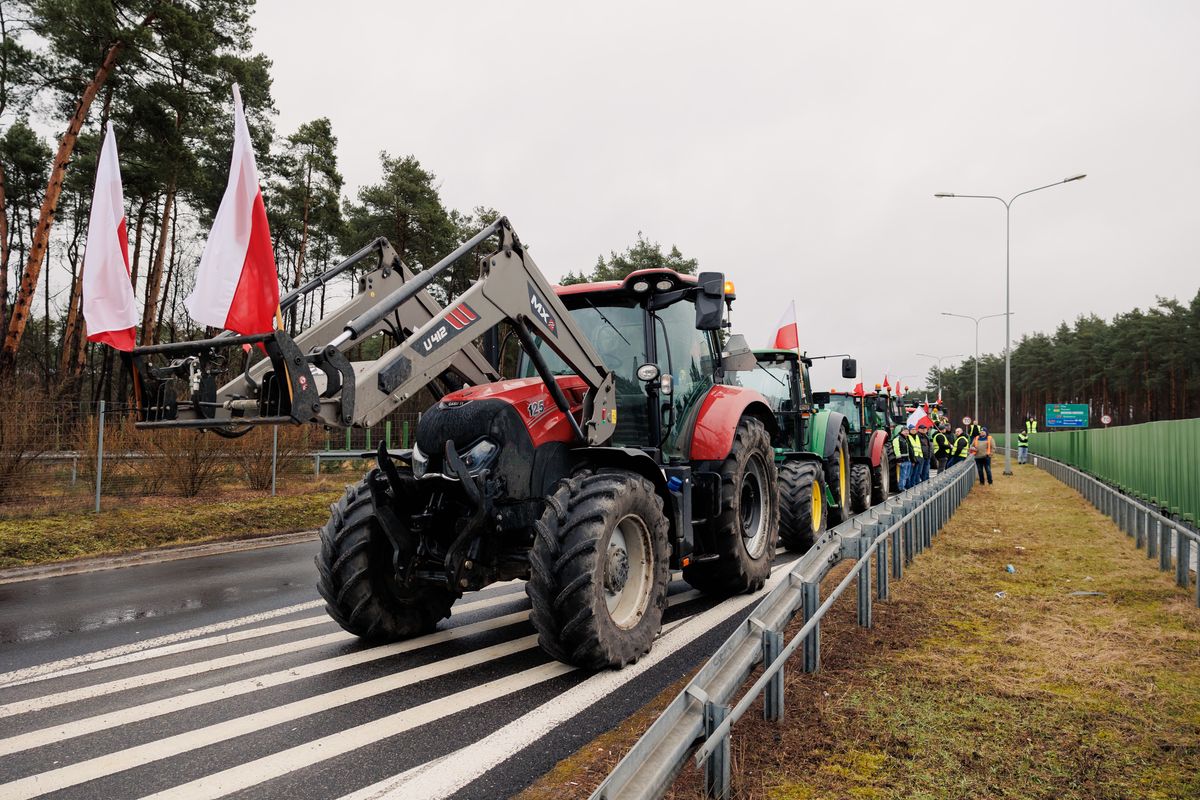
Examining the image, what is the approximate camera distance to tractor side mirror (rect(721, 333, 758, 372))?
7383mm

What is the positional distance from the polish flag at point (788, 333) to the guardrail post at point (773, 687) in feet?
27.3

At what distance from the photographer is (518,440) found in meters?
5.06

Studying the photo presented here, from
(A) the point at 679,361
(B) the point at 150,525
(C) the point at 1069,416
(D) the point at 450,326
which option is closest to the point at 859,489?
(A) the point at 679,361

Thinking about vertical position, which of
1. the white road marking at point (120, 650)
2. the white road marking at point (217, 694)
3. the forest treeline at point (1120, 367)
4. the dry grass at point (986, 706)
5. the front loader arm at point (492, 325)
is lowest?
the white road marking at point (120, 650)

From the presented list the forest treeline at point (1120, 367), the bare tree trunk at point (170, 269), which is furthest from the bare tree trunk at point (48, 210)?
the forest treeline at point (1120, 367)

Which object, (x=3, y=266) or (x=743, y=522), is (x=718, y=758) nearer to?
(x=743, y=522)

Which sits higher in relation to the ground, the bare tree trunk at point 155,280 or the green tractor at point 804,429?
the bare tree trunk at point 155,280

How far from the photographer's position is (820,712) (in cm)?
392

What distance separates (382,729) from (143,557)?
7.37 metres

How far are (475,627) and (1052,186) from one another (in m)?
25.7

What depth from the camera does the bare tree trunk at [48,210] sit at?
17672 millimetres

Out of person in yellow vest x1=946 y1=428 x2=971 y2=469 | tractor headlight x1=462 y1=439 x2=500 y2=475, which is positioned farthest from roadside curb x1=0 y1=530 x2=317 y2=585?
person in yellow vest x1=946 y1=428 x2=971 y2=469

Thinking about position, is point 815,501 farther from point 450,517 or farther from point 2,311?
point 2,311

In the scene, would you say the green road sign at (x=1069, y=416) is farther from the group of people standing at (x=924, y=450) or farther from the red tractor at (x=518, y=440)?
the red tractor at (x=518, y=440)
